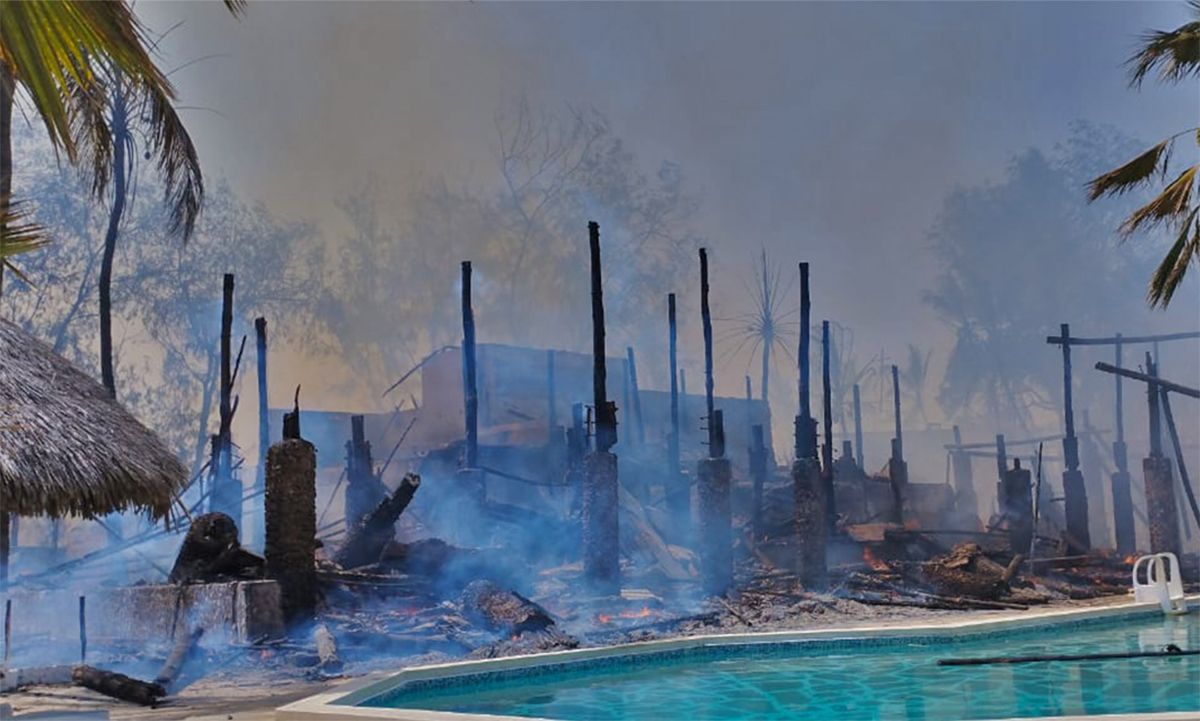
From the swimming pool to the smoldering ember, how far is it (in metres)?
0.06

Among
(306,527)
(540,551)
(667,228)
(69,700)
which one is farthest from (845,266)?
(69,700)

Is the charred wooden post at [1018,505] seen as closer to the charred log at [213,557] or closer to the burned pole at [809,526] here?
the burned pole at [809,526]

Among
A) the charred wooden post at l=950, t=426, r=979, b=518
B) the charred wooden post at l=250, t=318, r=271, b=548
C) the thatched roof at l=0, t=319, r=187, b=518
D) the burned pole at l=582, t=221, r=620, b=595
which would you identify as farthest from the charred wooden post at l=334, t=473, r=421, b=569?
the charred wooden post at l=950, t=426, r=979, b=518

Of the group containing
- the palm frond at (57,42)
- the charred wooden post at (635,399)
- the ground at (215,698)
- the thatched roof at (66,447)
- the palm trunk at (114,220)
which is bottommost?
the ground at (215,698)

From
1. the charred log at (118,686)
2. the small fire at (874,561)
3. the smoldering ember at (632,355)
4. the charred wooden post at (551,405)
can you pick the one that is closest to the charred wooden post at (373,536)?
the smoldering ember at (632,355)

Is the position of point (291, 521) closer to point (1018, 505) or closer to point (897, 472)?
point (1018, 505)

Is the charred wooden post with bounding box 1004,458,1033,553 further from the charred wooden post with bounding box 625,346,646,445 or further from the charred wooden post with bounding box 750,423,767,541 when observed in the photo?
the charred wooden post with bounding box 625,346,646,445

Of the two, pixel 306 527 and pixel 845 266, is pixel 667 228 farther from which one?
pixel 306 527

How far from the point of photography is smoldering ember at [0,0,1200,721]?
37.6ft

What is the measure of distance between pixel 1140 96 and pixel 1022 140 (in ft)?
9.72

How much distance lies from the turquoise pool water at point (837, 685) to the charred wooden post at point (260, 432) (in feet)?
32.9

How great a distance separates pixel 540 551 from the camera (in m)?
18.0

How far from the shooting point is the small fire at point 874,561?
62.7 feet

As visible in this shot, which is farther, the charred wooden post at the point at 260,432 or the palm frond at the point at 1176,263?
the charred wooden post at the point at 260,432
